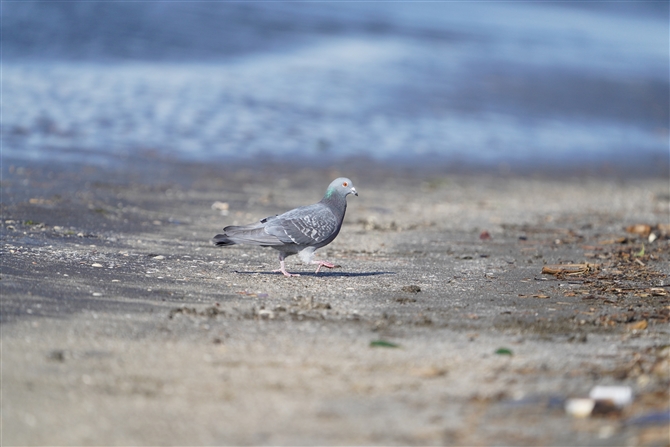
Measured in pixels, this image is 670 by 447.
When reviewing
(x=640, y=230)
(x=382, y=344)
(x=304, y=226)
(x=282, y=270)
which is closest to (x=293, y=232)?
(x=304, y=226)

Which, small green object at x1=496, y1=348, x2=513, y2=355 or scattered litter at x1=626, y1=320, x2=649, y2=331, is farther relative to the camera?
scattered litter at x1=626, y1=320, x2=649, y2=331

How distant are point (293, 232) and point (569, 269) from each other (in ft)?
7.65

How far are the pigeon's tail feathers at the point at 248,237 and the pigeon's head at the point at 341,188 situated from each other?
89 centimetres

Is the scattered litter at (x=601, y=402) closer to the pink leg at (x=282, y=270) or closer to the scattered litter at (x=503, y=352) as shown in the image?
the scattered litter at (x=503, y=352)

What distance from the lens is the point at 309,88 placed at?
61.4ft

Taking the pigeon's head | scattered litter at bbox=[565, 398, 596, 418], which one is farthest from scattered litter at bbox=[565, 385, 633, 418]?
the pigeon's head

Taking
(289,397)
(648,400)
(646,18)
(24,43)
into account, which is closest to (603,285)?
(648,400)

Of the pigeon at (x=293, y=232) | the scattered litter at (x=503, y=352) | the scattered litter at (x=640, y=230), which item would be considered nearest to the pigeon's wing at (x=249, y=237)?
the pigeon at (x=293, y=232)

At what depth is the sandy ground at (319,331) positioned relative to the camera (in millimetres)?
3789

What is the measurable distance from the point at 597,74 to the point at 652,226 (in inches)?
612

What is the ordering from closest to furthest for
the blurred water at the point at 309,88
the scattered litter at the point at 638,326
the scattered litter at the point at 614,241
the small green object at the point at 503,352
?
the small green object at the point at 503,352 → the scattered litter at the point at 638,326 → the scattered litter at the point at 614,241 → the blurred water at the point at 309,88

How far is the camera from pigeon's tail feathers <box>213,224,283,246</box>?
672 centimetres

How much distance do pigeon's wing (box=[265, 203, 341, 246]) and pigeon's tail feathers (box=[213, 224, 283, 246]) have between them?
0.15ft

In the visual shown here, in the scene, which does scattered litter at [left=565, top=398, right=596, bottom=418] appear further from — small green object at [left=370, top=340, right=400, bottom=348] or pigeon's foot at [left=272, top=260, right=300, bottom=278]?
pigeon's foot at [left=272, top=260, right=300, bottom=278]
